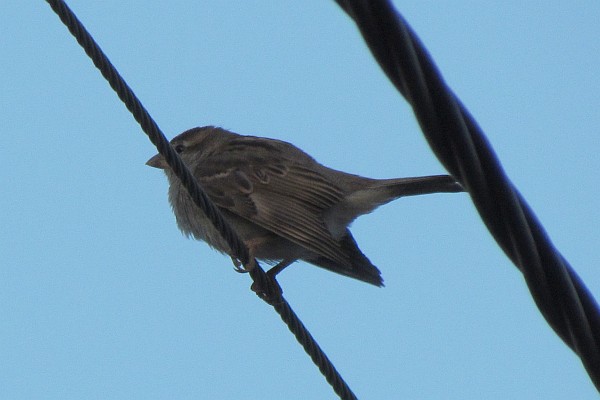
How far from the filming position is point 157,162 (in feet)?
30.3

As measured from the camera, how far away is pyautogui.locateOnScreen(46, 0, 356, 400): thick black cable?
3831 millimetres

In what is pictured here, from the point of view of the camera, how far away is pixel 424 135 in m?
2.84

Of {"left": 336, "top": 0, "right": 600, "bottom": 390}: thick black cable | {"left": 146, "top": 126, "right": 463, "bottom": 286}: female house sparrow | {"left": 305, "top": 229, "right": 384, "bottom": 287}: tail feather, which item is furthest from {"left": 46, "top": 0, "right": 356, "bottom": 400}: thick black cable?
{"left": 305, "top": 229, "right": 384, "bottom": 287}: tail feather

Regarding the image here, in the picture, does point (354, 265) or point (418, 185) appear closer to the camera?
point (418, 185)

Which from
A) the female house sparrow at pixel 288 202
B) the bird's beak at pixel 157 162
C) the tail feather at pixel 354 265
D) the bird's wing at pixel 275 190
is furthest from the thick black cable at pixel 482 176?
the bird's beak at pixel 157 162

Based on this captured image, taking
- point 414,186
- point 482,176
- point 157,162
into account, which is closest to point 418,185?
point 414,186

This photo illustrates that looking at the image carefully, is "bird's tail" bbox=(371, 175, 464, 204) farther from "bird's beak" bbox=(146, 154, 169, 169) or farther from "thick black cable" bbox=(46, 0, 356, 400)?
"bird's beak" bbox=(146, 154, 169, 169)

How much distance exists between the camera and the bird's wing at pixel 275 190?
7.39 metres

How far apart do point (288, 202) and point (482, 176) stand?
16.2 ft

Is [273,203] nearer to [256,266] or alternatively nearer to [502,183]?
[256,266]

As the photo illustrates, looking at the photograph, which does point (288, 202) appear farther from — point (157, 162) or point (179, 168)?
point (179, 168)

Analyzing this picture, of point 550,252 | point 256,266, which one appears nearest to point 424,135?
point 550,252

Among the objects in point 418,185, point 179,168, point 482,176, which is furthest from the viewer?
point 418,185

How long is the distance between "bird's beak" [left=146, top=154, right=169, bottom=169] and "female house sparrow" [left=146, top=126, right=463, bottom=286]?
1.63ft
